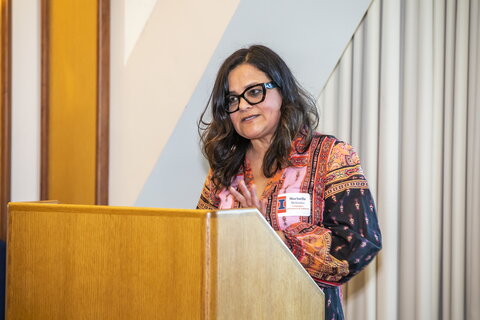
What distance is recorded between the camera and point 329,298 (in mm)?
1901

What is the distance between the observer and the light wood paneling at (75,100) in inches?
133

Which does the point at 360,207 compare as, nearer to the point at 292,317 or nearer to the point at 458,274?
the point at 292,317

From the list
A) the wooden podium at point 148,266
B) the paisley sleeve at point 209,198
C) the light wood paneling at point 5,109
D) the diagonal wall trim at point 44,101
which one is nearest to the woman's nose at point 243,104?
the paisley sleeve at point 209,198

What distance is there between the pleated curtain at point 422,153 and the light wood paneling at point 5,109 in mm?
2294

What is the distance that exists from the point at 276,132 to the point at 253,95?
18 cm

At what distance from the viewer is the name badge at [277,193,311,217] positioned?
198 centimetres

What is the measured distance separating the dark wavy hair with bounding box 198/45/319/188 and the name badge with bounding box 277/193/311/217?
0.16 metres


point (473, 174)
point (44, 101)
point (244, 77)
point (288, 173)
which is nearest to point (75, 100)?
point (44, 101)

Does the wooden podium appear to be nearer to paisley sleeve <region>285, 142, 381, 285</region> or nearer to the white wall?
paisley sleeve <region>285, 142, 381, 285</region>

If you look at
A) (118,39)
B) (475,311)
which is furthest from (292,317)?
(118,39)

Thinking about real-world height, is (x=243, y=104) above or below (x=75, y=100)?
below

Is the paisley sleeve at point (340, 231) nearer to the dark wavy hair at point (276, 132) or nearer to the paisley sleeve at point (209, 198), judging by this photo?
the dark wavy hair at point (276, 132)

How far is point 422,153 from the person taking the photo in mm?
2836

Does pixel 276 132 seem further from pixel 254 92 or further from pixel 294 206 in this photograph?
pixel 294 206
